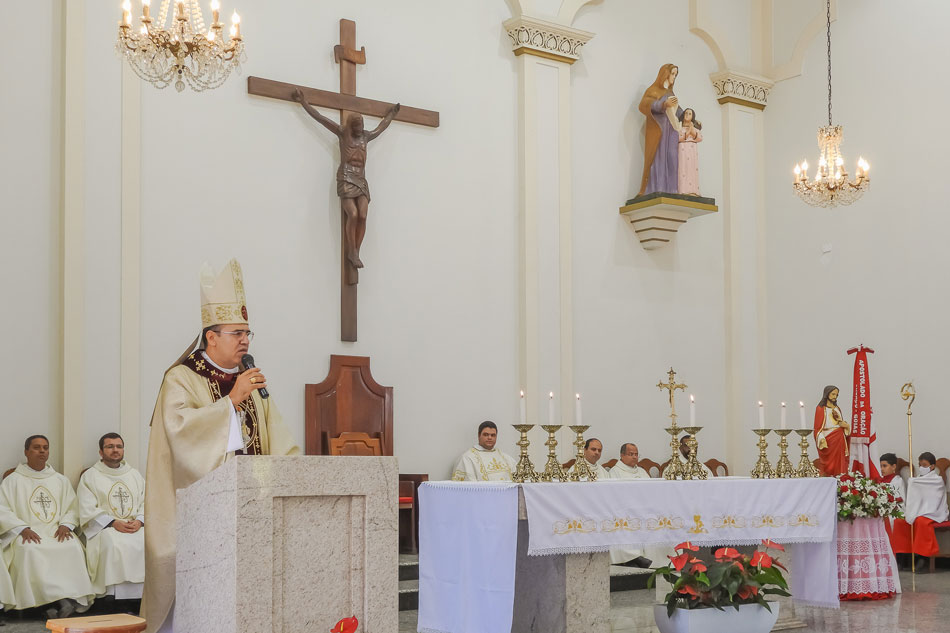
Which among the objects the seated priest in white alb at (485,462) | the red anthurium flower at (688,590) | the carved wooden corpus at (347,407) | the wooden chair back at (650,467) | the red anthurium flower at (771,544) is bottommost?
the red anthurium flower at (688,590)

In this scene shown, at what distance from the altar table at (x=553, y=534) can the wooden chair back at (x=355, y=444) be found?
2490mm

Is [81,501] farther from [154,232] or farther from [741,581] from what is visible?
[741,581]

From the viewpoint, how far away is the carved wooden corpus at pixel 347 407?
30.4 ft

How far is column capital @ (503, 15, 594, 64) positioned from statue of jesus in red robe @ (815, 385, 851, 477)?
414 cm

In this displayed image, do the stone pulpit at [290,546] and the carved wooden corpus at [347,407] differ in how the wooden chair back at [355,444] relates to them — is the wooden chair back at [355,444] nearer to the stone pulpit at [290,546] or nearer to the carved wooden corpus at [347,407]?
the carved wooden corpus at [347,407]

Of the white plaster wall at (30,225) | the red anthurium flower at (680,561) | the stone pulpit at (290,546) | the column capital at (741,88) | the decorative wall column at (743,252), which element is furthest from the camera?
the column capital at (741,88)

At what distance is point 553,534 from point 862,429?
4381 mm

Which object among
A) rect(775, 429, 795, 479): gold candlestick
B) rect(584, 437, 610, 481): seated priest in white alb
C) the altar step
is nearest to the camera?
rect(775, 429, 795, 479): gold candlestick

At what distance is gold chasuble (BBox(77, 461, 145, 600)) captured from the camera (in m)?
7.60

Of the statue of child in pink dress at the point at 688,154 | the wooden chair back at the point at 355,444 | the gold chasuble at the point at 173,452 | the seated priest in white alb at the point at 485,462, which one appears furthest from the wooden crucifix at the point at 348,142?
the gold chasuble at the point at 173,452

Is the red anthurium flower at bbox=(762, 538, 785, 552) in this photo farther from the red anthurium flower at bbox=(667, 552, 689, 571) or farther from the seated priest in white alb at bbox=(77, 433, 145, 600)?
the seated priest in white alb at bbox=(77, 433, 145, 600)

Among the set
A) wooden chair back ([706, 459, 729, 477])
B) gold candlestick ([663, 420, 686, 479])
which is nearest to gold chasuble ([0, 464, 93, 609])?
gold candlestick ([663, 420, 686, 479])

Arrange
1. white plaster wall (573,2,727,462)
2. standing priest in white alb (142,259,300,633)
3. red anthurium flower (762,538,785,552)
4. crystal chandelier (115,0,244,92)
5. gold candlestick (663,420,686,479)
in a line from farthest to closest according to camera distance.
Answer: white plaster wall (573,2,727,462) < crystal chandelier (115,0,244,92) < gold candlestick (663,420,686,479) < red anthurium flower (762,538,785,552) < standing priest in white alb (142,259,300,633)

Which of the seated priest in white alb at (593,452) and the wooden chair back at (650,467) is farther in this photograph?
the wooden chair back at (650,467)
